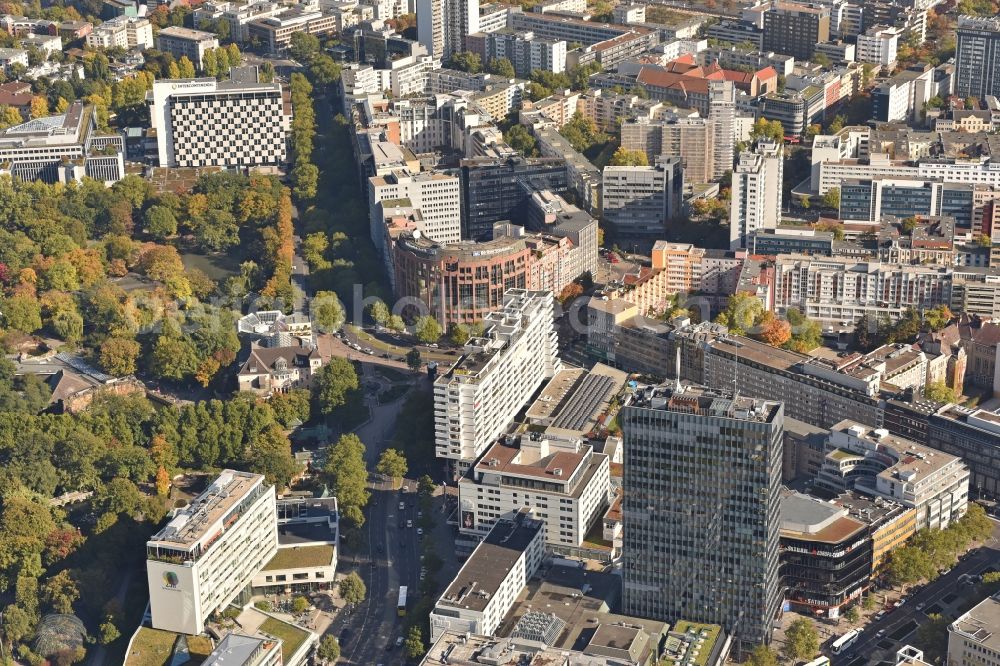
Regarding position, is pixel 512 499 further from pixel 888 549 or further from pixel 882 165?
pixel 882 165

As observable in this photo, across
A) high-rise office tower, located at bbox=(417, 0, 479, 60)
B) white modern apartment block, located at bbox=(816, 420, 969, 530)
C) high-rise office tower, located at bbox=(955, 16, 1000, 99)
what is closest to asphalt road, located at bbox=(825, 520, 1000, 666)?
white modern apartment block, located at bbox=(816, 420, 969, 530)

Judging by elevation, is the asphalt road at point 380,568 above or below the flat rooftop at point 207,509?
below

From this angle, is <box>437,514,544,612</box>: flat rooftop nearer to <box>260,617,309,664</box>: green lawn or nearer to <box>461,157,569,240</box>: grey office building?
<box>260,617,309,664</box>: green lawn

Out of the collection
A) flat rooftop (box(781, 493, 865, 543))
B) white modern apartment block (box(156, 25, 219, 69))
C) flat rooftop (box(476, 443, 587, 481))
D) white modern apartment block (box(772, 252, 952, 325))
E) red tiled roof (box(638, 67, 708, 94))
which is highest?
white modern apartment block (box(156, 25, 219, 69))

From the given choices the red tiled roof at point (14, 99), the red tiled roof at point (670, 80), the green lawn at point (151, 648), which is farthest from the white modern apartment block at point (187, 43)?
the green lawn at point (151, 648)

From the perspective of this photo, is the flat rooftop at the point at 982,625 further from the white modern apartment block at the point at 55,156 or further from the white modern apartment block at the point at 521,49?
the white modern apartment block at the point at 521,49

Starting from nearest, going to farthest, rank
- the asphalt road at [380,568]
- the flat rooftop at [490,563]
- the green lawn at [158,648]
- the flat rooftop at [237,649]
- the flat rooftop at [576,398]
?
the flat rooftop at [237,649] < the flat rooftop at [490,563] < the green lawn at [158,648] < the asphalt road at [380,568] < the flat rooftop at [576,398]

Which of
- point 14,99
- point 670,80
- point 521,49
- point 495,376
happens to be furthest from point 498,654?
point 14,99
